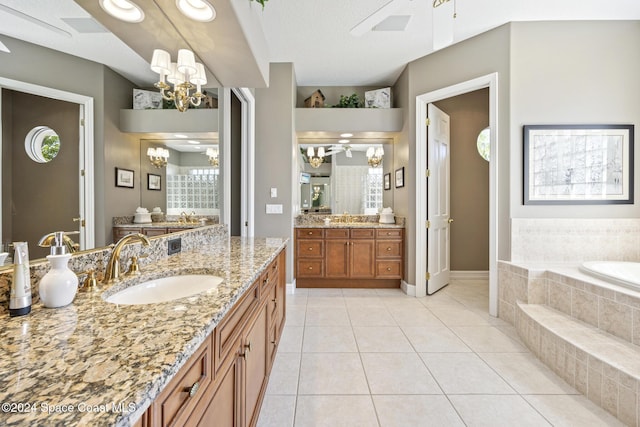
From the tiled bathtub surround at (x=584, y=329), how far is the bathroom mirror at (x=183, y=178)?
8.63 ft

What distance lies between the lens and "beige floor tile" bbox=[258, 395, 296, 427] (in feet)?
4.75

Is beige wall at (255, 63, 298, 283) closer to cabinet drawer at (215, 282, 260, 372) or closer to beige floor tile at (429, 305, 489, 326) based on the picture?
beige floor tile at (429, 305, 489, 326)

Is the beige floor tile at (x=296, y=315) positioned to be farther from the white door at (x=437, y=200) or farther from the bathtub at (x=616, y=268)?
the bathtub at (x=616, y=268)

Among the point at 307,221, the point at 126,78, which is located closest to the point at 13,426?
the point at 126,78

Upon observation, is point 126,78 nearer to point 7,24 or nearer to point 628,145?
point 7,24

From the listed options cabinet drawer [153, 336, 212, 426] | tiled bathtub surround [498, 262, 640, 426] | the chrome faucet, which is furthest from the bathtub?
the chrome faucet

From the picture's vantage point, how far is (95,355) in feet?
1.89

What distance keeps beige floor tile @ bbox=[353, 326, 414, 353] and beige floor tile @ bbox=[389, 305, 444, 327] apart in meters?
0.20

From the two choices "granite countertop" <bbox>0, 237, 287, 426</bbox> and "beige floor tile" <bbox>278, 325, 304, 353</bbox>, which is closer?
"granite countertop" <bbox>0, 237, 287, 426</bbox>

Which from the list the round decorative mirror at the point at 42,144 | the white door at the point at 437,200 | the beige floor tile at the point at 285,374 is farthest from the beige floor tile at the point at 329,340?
the round decorative mirror at the point at 42,144

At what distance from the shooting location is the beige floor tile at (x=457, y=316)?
2643 millimetres

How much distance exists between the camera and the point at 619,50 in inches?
102

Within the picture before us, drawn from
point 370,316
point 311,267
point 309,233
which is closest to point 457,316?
point 370,316

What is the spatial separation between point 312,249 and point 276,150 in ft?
4.65
